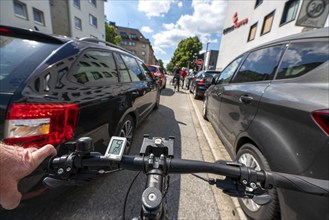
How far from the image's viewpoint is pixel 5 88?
1.24 metres

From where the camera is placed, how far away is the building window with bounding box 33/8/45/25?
12.6 metres

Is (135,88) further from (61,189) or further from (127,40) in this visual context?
(127,40)

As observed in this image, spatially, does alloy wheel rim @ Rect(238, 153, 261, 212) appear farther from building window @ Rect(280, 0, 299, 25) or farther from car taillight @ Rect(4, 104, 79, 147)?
building window @ Rect(280, 0, 299, 25)

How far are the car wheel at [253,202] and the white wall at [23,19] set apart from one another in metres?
9.77

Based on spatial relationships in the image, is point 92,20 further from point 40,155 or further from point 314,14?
point 40,155

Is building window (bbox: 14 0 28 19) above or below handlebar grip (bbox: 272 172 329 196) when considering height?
above

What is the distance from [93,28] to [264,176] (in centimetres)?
2515

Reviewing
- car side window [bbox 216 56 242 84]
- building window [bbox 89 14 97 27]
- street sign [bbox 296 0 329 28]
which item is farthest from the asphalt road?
building window [bbox 89 14 97 27]

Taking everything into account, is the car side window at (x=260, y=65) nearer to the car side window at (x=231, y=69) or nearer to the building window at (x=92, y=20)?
the car side window at (x=231, y=69)

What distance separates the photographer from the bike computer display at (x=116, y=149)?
71cm

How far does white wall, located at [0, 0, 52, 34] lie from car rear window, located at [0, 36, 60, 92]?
790 cm

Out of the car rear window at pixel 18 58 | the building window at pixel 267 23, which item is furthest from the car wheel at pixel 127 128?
the building window at pixel 267 23

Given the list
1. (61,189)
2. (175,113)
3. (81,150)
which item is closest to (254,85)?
(81,150)

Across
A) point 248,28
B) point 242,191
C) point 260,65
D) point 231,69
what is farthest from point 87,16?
point 242,191
